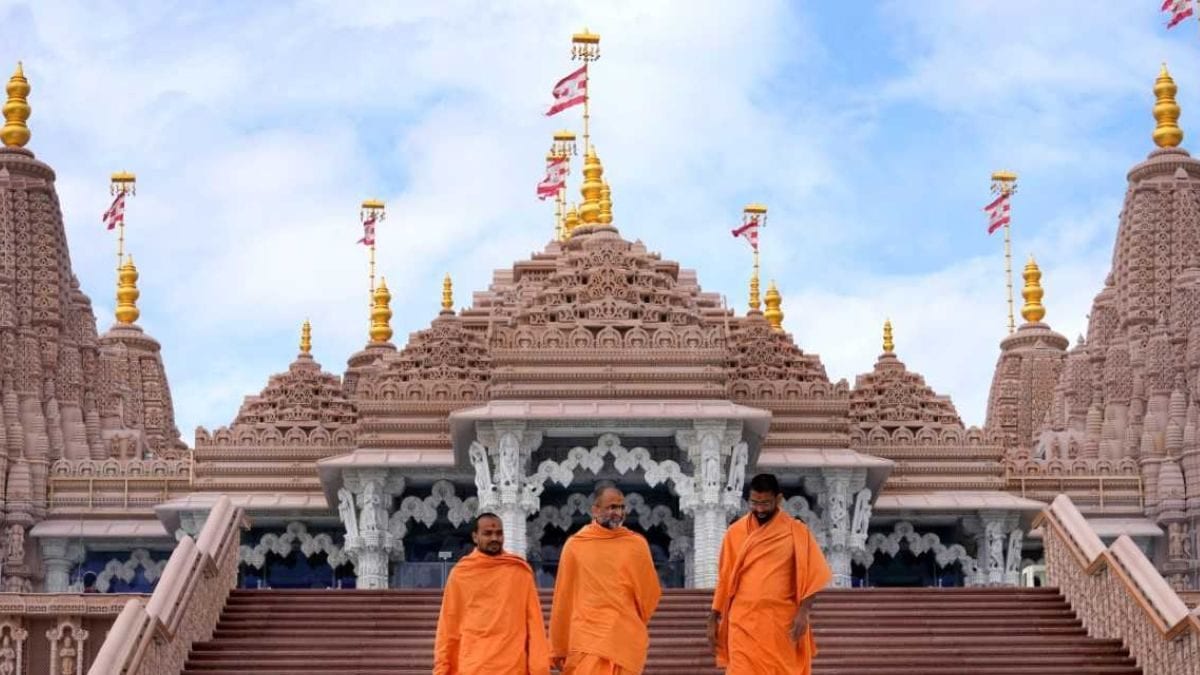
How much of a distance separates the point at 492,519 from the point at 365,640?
22.7 feet

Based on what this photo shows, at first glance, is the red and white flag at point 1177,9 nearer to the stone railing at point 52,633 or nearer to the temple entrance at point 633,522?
the temple entrance at point 633,522

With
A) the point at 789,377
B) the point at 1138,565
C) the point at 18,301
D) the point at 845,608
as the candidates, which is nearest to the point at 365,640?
the point at 845,608

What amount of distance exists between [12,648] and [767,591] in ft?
40.8

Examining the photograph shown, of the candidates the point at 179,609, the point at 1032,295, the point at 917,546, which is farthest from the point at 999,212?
the point at 179,609

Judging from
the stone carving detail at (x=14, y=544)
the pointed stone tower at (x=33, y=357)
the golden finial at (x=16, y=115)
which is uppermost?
the golden finial at (x=16, y=115)

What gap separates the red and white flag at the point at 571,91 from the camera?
4709 cm

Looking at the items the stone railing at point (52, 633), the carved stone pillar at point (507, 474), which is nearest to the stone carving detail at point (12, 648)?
the stone railing at point (52, 633)

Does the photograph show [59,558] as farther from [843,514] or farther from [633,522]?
[843,514]

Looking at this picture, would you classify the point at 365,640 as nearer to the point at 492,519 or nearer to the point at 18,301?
the point at 492,519

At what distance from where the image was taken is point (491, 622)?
57.1 feet

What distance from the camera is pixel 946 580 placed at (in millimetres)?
41938

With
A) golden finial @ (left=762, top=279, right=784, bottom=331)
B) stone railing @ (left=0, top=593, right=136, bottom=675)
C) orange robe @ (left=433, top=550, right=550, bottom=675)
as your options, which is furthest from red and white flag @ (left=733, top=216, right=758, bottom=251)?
orange robe @ (left=433, top=550, right=550, bottom=675)

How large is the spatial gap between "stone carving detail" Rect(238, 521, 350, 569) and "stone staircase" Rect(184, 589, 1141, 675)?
49.1 feet

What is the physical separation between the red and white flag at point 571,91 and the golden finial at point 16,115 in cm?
934
